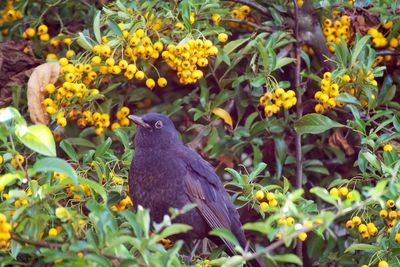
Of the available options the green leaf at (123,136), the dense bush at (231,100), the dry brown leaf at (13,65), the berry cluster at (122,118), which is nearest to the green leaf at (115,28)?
the dense bush at (231,100)

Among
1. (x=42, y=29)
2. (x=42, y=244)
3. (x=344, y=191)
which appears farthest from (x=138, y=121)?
(x=42, y=244)

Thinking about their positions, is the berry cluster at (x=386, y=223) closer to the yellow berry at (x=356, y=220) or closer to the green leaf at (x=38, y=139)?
the yellow berry at (x=356, y=220)

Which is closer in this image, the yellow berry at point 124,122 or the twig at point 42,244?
the twig at point 42,244

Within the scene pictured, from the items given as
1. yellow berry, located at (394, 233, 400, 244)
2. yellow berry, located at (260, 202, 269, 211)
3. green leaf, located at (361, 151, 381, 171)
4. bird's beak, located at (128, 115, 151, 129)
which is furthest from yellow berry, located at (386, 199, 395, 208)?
bird's beak, located at (128, 115, 151, 129)

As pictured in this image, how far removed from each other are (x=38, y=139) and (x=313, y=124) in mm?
2123

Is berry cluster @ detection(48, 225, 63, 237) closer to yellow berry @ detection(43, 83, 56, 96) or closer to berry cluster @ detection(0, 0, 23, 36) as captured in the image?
yellow berry @ detection(43, 83, 56, 96)

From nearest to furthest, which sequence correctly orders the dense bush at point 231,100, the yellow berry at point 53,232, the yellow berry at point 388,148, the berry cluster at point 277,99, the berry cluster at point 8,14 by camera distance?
the yellow berry at point 53,232 → the dense bush at point 231,100 → the yellow berry at point 388,148 → the berry cluster at point 277,99 → the berry cluster at point 8,14

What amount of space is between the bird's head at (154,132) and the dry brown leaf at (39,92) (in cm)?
56

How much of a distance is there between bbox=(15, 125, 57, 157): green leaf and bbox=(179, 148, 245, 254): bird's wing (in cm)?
176

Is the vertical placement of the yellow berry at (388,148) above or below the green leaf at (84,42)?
below

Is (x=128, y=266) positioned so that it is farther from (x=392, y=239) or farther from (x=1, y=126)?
(x=392, y=239)

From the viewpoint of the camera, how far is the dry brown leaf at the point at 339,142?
5.77 meters

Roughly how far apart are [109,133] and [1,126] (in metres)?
2.16

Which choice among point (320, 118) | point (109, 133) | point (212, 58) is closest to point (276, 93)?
point (320, 118)
